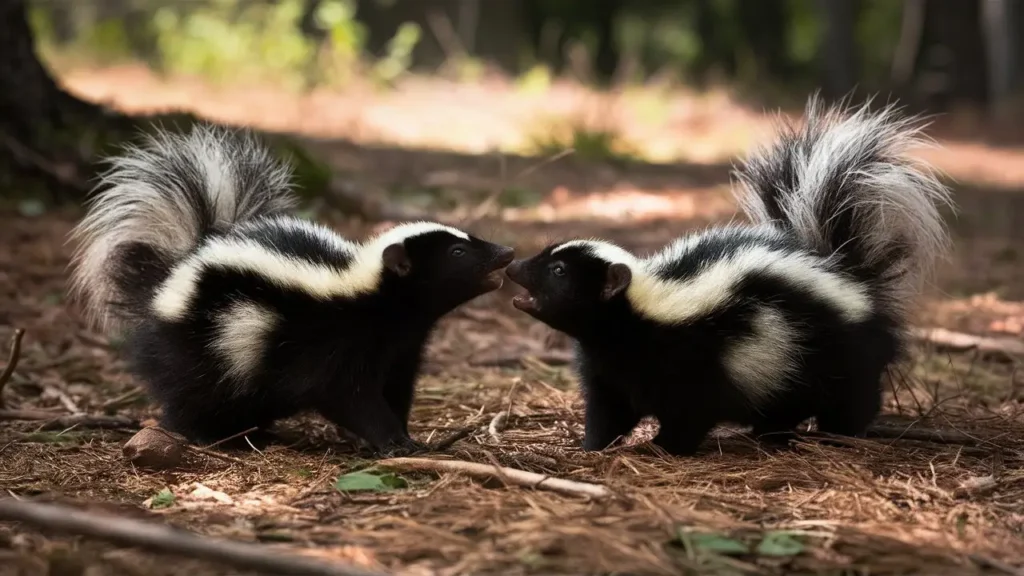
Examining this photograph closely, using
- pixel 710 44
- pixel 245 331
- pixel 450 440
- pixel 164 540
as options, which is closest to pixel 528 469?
pixel 450 440

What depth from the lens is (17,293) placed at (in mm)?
6910

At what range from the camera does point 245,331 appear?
4750 mm

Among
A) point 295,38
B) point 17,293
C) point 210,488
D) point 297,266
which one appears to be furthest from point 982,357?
point 295,38

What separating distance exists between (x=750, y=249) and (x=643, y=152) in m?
9.37

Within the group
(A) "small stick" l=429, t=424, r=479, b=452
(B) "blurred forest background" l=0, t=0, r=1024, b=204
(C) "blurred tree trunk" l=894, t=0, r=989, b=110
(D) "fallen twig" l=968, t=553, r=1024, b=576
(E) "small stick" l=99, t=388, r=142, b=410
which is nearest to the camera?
(D) "fallen twig" l=968, t=553, r=1024, b=576

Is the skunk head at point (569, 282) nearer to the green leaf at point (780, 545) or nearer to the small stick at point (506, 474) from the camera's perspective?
the small stick at point (506, 474)

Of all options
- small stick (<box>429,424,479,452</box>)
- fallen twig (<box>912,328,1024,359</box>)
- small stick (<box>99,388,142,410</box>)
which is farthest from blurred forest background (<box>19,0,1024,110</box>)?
small stick (<box>429,424,479,452</box>)

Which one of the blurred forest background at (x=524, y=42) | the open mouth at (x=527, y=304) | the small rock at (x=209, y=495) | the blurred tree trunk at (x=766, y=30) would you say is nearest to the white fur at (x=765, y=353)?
the open mouth at (x=527, y=304)

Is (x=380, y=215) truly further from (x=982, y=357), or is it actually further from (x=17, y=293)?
(x=982, y=357)

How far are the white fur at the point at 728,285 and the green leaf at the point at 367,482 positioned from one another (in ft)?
4.41

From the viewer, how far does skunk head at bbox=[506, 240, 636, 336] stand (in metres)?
4.87

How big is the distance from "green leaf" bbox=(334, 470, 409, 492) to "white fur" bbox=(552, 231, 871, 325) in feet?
4.41

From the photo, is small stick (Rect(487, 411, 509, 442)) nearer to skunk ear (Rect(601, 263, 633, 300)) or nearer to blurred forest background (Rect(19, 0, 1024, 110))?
skunk ear (Rect(601, 263, 633, 300))

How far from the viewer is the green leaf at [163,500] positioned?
12.6ft
